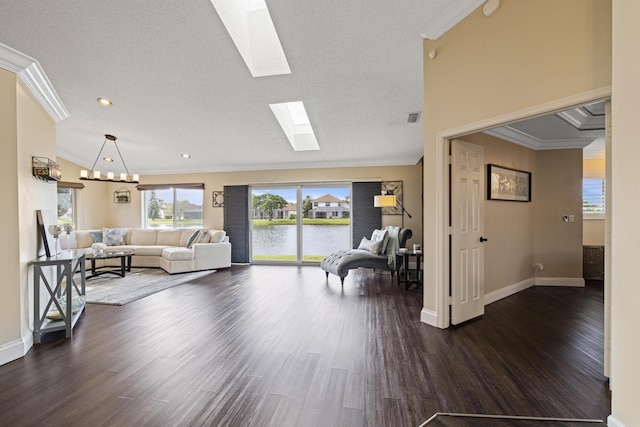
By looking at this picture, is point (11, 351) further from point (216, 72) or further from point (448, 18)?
point (448, 18)

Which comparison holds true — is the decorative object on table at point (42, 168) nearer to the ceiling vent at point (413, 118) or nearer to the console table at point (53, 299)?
the console table at point (53, 299)

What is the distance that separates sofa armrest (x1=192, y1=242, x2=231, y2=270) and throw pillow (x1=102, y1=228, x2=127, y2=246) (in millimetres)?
2295

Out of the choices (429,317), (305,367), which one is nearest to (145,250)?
(305,367)

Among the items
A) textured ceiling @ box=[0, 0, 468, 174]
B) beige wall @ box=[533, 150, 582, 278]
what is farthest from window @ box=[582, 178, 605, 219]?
textured ceiling @ box=[0, 0, 468, 174]

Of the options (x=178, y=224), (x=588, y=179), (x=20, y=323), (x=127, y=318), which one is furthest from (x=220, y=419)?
(x=588, y=179)

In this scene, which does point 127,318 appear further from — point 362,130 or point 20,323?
point 362,130

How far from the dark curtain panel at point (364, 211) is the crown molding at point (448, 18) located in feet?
12.4

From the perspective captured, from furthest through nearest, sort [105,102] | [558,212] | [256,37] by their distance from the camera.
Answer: [558,212], [105,102], [256,37]

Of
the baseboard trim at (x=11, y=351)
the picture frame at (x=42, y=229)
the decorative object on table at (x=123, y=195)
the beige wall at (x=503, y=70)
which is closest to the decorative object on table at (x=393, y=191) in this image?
the beige wall at (x=503, y=70)

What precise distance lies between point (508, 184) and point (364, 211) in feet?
9.88

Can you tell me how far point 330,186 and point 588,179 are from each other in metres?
5.42

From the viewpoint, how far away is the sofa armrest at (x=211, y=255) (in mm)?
6059

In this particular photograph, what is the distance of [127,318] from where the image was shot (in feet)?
10.8

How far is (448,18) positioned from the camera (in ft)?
8.71
